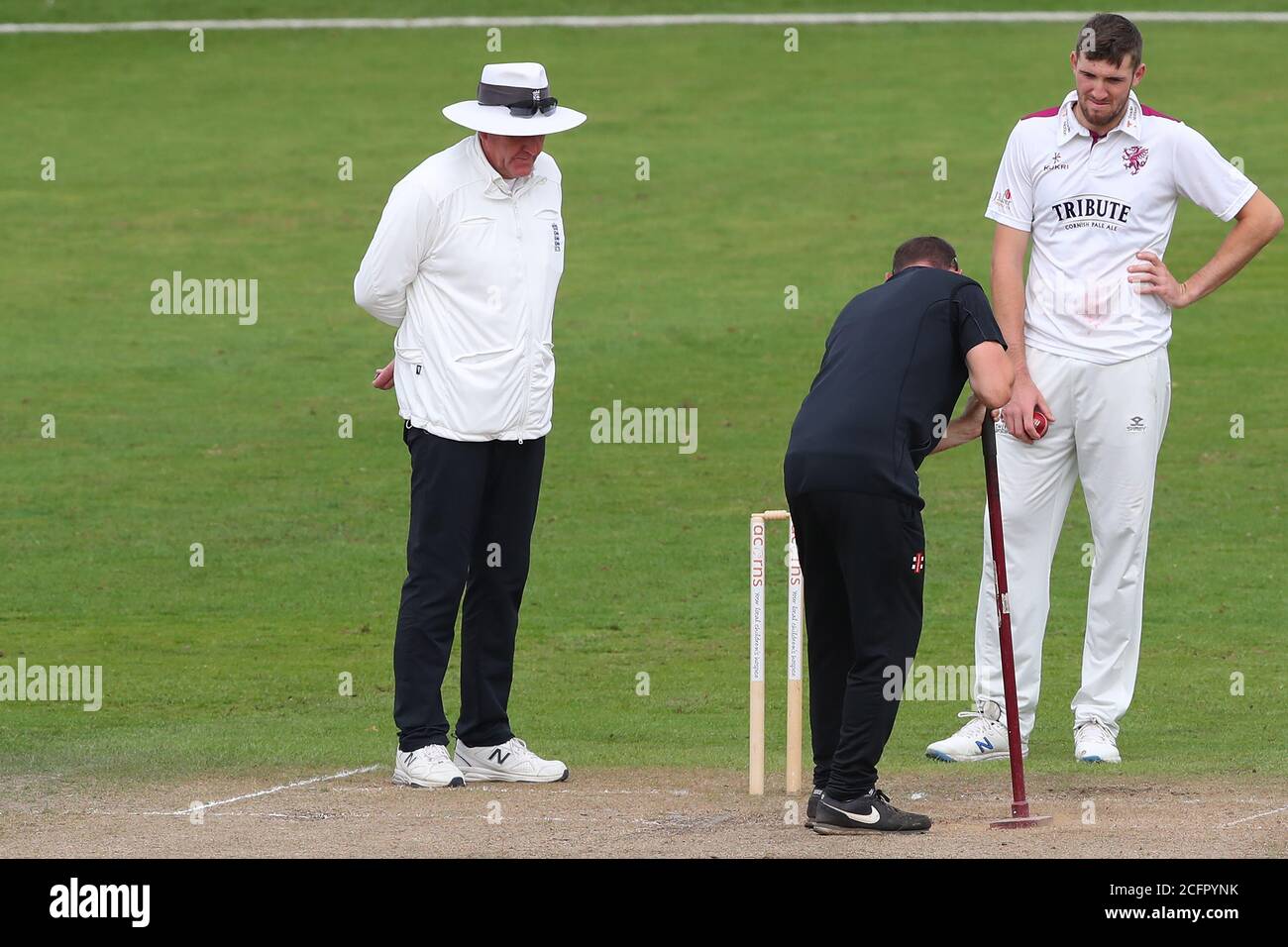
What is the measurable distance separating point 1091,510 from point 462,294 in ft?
8.85

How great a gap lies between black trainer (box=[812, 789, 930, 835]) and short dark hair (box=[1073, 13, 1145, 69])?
2.99m

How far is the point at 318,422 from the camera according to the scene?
18.4m

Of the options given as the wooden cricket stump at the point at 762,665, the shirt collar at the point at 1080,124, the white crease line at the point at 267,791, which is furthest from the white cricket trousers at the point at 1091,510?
the white crease line at the point at 267,791

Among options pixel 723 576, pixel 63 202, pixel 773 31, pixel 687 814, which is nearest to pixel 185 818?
pixel 687 814

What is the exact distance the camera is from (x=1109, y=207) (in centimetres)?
848

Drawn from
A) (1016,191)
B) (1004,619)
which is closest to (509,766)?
(1004,619)

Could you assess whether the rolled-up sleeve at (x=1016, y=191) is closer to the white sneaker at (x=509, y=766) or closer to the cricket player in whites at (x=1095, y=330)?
the cricket player in whites at (x=1095, y=330)

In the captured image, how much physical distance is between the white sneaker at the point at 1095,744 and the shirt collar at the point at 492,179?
3.11 meters

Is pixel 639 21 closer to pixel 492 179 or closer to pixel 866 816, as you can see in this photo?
pixel 492 179

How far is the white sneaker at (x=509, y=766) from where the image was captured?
8352 mm

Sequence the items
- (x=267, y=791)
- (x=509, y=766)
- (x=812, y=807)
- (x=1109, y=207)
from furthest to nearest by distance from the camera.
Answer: (x=1109, y=207), (x=509, y=766), (x=267, y=791), (x=812, y=807)

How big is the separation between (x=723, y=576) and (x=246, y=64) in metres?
24.0

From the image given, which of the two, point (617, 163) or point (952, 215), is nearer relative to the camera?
point (952, 215)

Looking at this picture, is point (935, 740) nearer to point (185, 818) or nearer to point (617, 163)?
point (185, 818)
